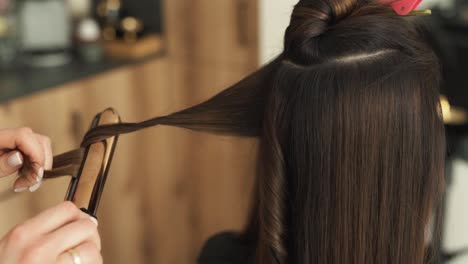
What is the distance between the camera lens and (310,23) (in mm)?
794

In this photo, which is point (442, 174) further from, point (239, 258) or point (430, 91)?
point (239, 258)

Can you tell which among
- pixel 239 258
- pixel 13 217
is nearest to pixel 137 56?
pixel 13 217

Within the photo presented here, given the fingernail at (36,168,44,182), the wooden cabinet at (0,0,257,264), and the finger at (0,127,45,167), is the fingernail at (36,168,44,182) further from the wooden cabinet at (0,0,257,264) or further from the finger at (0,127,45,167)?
the wooden cabinet at (0,0,257,264)

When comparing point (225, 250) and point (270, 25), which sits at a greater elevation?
point (270, 25)

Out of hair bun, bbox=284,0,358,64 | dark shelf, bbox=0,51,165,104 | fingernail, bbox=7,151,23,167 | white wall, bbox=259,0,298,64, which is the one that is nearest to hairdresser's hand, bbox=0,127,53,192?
fingernail, bbox=7,151,23,167

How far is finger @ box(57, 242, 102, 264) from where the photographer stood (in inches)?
23.2

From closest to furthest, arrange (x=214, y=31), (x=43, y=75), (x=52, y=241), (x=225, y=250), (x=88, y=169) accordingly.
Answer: (x=52, y=241), (x=88, y=169), (x=225, y=250), (x=43, y=75), (x=214, y=31)

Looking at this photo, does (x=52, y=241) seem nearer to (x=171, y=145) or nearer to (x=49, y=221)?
(x=49, y=221)

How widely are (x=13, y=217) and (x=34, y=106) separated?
12.1 inches

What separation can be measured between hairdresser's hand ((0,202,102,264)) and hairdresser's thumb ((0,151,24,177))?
0.20 meters

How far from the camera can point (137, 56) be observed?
1.92 m

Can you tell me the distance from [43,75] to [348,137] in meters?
1.20

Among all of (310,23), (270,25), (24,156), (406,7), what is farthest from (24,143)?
(270,25)

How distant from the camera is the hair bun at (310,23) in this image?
79 centimetres
